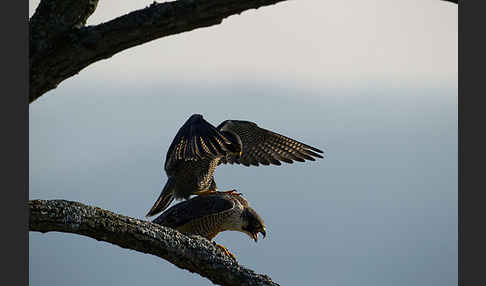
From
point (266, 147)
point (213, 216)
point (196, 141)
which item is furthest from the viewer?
point (266, 147)

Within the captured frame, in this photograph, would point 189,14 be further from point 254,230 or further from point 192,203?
point 254,230

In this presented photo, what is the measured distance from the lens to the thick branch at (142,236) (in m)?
3.44

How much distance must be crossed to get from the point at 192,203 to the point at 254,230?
32.1 inches

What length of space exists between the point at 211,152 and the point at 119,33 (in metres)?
2.90

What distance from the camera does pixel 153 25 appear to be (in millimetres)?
3168

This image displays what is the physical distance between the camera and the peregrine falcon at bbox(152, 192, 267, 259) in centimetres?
591

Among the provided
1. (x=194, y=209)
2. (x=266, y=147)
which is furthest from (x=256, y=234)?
(x=266, y=147)

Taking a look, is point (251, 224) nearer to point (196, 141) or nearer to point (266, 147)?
point (196, 141)

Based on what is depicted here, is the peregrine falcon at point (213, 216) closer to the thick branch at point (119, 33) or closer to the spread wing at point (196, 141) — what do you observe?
the spread wing at point (196, 141)

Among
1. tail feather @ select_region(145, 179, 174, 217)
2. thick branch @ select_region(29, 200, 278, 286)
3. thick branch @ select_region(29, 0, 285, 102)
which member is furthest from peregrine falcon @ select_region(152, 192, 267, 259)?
thick branch @ select_region(29, 0, 285, 102)

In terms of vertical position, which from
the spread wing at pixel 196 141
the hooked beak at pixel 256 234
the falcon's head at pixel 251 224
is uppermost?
the spread wing at pixel 196 141

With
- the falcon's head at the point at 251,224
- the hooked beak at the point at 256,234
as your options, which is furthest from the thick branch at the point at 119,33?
the hooked beak at the point at 256,234

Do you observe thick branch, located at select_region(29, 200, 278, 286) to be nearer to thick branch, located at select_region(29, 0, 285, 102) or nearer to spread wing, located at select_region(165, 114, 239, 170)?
thick branch, located at select_region(29, 0, 285, 102)

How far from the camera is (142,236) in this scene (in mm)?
3658
